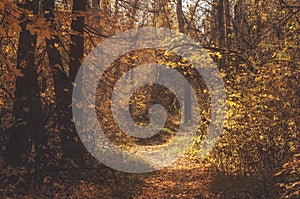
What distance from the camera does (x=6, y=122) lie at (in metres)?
8.11

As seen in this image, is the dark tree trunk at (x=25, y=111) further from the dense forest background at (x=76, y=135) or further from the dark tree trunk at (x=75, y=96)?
the dark tree trunk at (x=75, y=96)

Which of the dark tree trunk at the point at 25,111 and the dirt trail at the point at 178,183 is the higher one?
the dark tree trunk at the point at 25,111

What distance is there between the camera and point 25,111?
26.3ft

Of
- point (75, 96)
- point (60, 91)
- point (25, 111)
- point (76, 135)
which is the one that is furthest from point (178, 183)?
point (25, 111)

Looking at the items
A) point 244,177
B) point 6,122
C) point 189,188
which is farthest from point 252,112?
point 6,122

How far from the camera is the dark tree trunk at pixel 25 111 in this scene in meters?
8.03

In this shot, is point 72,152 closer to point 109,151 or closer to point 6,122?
point 6,122

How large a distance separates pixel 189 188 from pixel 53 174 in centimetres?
356

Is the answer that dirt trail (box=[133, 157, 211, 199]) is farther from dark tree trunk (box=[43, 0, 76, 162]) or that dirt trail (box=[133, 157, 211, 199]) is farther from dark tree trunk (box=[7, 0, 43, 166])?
dark tree trunk (box=[7, 0, 43, 166])

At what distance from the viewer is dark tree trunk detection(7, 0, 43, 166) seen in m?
8.03

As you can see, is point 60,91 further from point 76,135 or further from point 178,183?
point 178,183

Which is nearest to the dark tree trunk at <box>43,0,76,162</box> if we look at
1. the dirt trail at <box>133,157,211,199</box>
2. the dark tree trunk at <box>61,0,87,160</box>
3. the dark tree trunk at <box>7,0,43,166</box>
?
the dark tree trunk at <box>61,0,87,160</box>

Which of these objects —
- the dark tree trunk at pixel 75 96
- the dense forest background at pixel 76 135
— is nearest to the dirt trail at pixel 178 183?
the dense forest background at pixel 76 135

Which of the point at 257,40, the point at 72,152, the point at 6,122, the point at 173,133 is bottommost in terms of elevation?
the point at 173,133
